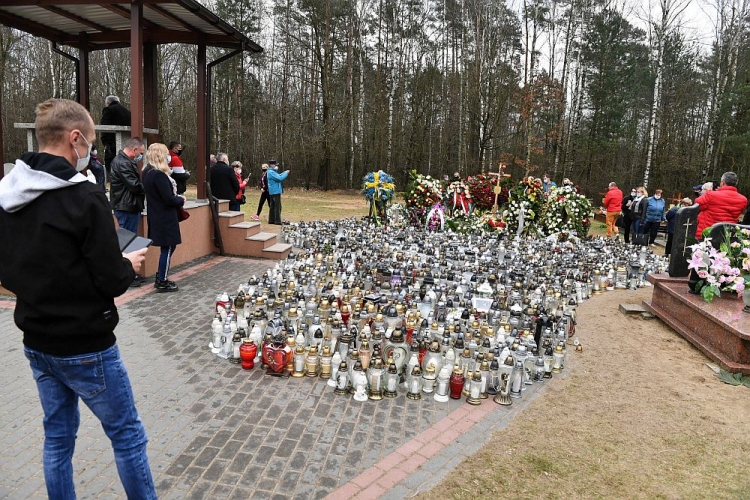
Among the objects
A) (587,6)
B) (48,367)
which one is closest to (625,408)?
(48,367)

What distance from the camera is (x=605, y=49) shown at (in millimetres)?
28953

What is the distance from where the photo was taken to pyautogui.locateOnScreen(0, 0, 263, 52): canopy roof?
7883 mm

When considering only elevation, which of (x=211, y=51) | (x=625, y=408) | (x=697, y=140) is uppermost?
(x=211, y=51)

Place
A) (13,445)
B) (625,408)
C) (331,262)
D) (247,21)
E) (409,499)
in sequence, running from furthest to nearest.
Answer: (247,21) → (331,262) → (625,408) → (13,445) → (409,499)

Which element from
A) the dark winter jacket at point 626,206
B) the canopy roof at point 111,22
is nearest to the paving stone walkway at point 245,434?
the canopy roof at point 111,22

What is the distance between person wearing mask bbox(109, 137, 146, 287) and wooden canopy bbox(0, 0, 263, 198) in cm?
94

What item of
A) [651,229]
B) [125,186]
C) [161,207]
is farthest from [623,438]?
[651,229]

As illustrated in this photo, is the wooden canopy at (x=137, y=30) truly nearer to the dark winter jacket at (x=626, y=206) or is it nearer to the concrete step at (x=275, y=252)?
the concrete step at (x=275, y=252)

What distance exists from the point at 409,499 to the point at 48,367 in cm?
221

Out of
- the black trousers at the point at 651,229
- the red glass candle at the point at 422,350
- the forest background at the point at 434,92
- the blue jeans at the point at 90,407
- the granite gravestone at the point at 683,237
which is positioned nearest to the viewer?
the blue jeans at the point at 90,407

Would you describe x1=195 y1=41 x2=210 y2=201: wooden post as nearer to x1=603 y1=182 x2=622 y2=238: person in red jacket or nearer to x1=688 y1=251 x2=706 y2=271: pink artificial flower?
x1=688 y1=251 x2=706 y2=271: pink artificial flower

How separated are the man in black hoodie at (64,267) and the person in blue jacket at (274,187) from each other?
461 inches

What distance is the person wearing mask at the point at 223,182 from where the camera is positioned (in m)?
11.9

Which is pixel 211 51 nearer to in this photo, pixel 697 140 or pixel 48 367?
pixel 697 140
